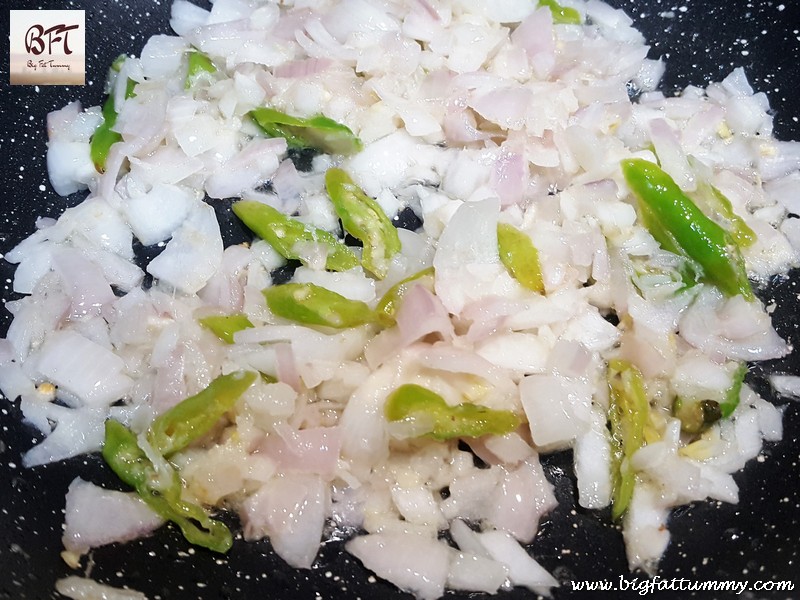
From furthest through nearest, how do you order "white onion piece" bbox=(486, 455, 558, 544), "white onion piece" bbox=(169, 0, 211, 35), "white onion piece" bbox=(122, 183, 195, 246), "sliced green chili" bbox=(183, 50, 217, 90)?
"white onion piece" bbox=(169, 0, 211, 35)
"sliced green chili" bbox=(183, 50, 217, 90)
"white onion piece" bbox=(122, 183, 195, 246)
"white onion piece" bbox=(486, 455, 558, 544)

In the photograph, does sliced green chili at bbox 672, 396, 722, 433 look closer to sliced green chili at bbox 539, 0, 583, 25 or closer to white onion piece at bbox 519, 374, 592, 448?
white onion piece at bbox 519, 374, 592, 448

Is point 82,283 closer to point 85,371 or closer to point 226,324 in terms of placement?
point 85,371

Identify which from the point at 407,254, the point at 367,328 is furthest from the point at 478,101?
the point at 367,328

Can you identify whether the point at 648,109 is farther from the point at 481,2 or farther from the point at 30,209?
the point at 30,209

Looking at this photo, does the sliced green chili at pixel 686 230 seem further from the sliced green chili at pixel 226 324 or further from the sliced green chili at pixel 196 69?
the sliced green chili at pixel 196 69

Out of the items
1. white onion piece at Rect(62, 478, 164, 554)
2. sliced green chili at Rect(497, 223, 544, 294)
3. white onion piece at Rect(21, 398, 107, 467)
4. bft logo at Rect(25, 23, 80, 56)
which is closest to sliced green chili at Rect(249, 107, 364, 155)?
sliced green chili at Rect(497, 223, 544, 294)

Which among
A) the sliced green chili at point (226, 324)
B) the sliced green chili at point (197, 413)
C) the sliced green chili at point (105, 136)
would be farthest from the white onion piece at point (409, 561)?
the sliced green chili at point (105, 136)

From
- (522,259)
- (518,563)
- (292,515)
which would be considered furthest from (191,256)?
(518,563)
